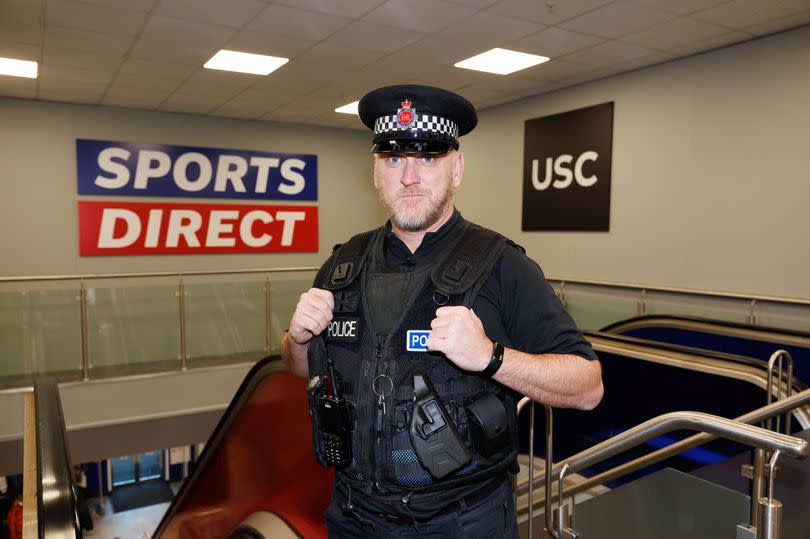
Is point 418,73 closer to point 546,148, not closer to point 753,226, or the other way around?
point 546,148

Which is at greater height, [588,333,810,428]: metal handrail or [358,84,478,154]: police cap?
[358,84,478,154]: police cap

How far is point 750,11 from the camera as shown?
4.44 m

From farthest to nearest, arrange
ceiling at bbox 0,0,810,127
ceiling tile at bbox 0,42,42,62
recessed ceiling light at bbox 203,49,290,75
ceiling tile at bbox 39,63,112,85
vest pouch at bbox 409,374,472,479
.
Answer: ceiling tile at bbox 39,63,112,85
recessed ceiling light at bbox 203,49,290,75
ceiling tile at bbox 0,42,42,62
ceiling at bbox 0,0,810,127
vest pouch at bbox 409,374,472,479

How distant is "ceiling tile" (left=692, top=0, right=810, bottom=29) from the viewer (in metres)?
4.28

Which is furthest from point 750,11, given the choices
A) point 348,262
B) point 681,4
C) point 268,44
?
point 348,262

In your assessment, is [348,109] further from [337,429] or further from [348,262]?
[337,429]

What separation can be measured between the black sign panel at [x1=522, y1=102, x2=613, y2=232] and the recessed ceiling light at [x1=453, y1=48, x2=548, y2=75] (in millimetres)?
1103

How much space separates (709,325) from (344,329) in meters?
4.17

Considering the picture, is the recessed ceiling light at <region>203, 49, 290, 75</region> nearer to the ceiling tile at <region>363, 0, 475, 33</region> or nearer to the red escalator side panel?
the ceiling tile at <region>363, 0, 475, 33</region>

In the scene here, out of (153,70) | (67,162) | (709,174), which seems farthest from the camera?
(67,162)

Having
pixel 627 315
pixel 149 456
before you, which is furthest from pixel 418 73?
pixel 149 456

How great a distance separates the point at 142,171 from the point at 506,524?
7.86 meters

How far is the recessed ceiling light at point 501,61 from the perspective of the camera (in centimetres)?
562

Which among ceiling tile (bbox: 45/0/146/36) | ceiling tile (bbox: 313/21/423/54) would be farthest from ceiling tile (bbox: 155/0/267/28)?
ceiling tile (bbox: 313/21/423/54)
